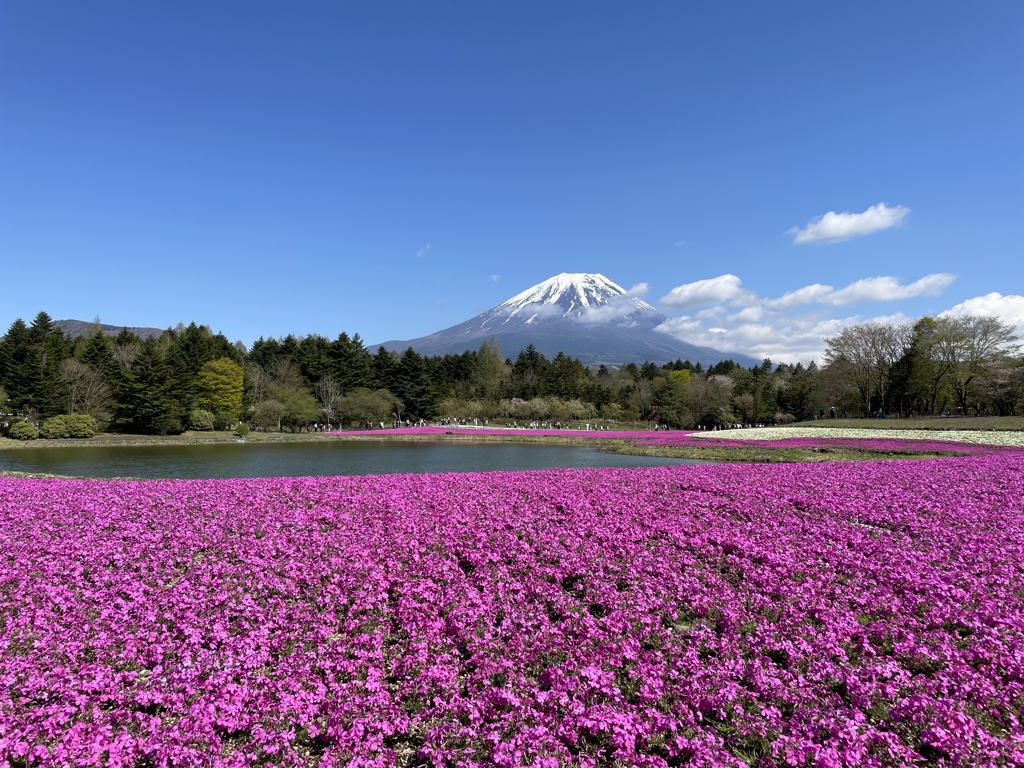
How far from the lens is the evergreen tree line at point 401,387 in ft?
181

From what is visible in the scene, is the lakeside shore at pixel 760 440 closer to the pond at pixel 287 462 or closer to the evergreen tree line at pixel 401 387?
the pond at pixel 287 462

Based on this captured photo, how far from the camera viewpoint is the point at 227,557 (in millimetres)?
8312

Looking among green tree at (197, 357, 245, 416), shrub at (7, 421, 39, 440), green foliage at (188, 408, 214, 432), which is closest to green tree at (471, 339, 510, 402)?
green tree at (197, 357, 245, 416)

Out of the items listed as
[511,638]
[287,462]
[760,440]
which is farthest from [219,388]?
[511,638]

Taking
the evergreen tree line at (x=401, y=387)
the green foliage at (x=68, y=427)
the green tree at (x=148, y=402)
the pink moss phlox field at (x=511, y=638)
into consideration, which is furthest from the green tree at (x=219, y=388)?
the pink moss phlox field at (x=511, y=638)

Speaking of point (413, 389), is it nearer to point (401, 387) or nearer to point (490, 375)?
point (401, 387)

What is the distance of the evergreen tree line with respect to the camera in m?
55.3

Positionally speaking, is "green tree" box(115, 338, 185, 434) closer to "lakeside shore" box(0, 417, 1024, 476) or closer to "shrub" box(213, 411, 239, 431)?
"lakeside shore" box(0, 417, 1024, 476)

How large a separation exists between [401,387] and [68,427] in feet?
128

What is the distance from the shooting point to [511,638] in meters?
5.57

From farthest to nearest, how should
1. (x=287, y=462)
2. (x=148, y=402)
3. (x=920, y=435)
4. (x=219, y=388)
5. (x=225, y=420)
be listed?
(x=219, y=388)
(x=225, y=420)
(x=148, y=402)
(x=920, y=435)
(x=287, y=462)

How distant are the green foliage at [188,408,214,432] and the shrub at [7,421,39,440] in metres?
13.0

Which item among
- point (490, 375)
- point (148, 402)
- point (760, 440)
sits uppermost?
point (490, 375)

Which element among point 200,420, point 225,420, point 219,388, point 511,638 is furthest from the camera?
point 219,388
